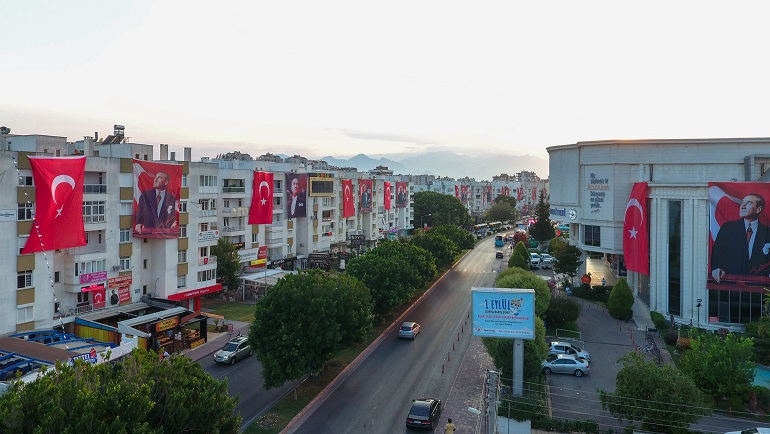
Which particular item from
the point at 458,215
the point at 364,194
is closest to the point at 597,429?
the point at 364,194

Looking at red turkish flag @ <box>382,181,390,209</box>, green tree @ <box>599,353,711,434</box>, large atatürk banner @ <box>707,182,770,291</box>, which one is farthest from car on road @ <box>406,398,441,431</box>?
red turkish flag @ <box>382,181,390,209</box>

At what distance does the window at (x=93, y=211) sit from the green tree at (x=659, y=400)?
34064 mm

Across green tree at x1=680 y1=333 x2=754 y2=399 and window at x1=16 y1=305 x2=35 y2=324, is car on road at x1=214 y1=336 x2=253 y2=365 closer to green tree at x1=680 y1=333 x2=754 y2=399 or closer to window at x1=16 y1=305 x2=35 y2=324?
window at x1=16 y1=305 x2=35 y2=324

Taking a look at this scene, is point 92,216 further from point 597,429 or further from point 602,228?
point 602,228

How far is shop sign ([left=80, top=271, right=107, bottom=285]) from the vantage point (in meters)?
34.3

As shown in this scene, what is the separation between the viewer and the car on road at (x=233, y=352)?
111 ft

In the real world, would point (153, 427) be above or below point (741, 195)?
below

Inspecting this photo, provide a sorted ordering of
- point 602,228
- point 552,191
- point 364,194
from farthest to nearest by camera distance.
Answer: point 364,194, point 552,191, point 602,228

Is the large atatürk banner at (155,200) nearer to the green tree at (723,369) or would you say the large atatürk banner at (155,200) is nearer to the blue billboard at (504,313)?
the blue billboard at (504,313)

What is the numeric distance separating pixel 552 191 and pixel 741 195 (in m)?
27.0

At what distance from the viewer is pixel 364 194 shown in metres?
85.9

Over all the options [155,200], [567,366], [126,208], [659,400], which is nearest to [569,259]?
[567,366]

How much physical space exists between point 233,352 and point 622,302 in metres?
33.3

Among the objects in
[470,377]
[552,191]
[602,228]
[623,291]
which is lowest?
[470,377]
